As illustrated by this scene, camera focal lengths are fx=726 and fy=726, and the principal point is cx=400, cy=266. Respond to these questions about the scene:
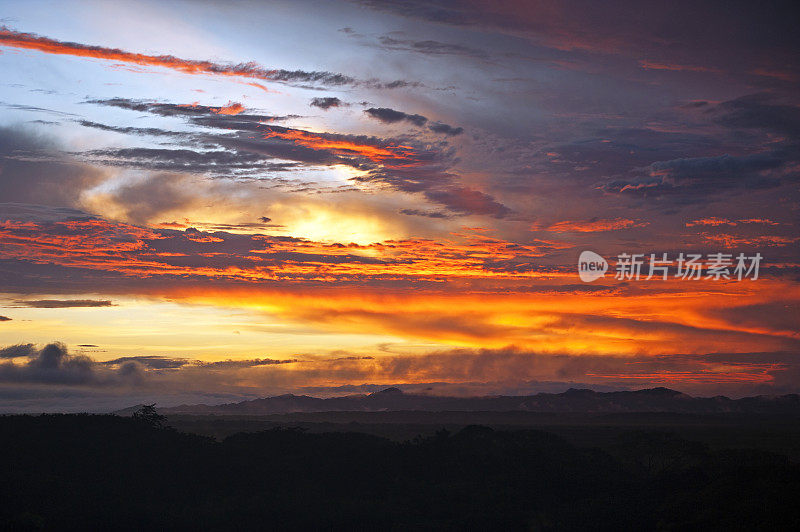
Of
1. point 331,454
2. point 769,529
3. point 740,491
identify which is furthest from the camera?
point 331,454

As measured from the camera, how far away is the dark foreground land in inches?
2308

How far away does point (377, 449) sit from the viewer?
81625mm

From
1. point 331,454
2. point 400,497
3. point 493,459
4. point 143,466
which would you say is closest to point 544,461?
point 493,459

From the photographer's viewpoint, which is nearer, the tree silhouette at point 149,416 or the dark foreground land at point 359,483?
the dark foreground land at point 359,483

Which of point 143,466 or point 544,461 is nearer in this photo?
point 143,466

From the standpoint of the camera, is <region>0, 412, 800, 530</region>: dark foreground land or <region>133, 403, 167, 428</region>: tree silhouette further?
<region>133, 403, 167, 428</region>: tree silhouette

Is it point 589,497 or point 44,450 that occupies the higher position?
point 44,450

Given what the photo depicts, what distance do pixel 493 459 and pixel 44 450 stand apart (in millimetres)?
45503

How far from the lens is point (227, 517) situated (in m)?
62.2

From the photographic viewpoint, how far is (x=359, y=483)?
73.5 m

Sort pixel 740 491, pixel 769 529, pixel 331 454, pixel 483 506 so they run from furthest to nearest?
pixel 331 454 < pixel 483 506 < pixel 740 491 < pixel 769 529

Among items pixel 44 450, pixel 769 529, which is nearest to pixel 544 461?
pixel 769 529

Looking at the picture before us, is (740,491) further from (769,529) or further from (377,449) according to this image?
(377,449)

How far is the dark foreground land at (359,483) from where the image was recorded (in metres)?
58.6
